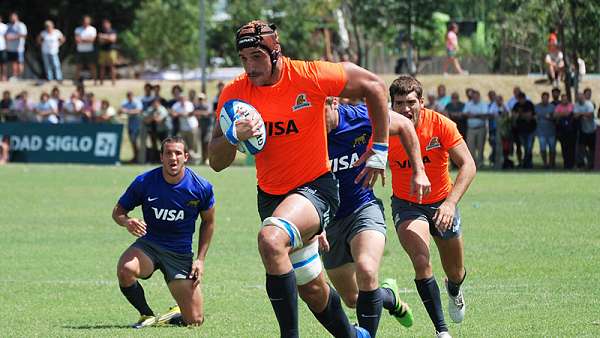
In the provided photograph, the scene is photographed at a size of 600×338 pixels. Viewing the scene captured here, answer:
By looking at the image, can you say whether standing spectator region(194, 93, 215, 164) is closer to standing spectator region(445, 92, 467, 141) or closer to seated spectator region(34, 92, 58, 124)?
seated spectator region(34, 92, 58, 124)

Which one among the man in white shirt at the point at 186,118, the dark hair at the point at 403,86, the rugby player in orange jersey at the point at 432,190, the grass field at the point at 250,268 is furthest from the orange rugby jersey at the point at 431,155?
the man in white shirt at the point at 186,118

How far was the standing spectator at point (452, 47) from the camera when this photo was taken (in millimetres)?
37688

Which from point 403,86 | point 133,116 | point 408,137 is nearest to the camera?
point 408,137

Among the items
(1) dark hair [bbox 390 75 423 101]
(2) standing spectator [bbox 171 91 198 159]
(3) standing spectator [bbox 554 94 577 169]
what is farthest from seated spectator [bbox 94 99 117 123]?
(1) dark hair [bbox 390 75 423 101]

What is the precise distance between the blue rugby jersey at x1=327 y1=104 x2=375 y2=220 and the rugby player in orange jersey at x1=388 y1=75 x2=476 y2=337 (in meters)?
0.56

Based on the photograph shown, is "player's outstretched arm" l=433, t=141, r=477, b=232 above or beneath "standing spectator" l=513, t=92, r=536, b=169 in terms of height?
above

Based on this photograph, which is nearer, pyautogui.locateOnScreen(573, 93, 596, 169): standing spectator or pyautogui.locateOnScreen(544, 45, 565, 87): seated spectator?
pyautogui.locateOnScreen(573, 93, 596, 169): standing spectator

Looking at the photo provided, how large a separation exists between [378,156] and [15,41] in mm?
30429

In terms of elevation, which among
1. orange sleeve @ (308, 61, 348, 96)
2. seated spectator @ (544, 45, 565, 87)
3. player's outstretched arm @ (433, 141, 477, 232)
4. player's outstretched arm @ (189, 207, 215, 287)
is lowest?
seated spectator @ (544, 45, 565, 87)

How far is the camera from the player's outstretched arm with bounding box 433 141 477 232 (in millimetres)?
8766

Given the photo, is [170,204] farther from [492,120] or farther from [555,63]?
[555,63]

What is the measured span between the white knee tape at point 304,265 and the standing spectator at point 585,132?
20.9 metres

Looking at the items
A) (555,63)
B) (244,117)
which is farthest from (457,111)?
(244,117)

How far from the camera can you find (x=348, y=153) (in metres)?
8.75
